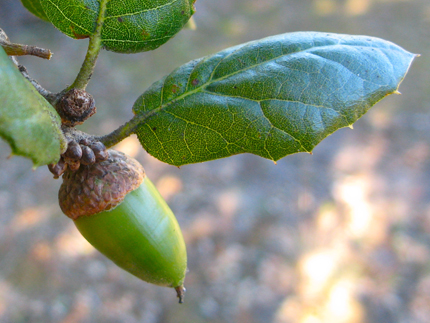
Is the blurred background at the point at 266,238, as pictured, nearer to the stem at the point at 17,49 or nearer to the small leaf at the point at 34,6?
the small leaf at the point at 34,6

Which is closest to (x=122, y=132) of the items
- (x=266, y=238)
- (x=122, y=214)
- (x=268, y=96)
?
(x=122, y=214)

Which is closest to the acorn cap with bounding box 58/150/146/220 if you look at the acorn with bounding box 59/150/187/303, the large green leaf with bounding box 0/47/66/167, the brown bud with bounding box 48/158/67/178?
the acorn with bounding box 59/150/187/303

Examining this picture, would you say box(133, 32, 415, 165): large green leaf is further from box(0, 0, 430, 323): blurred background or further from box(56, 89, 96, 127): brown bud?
box(0, 0, 430, 323): blurred background

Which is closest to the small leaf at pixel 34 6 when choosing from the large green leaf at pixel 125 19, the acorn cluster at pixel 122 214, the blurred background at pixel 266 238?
the large green leaf at pixel 125 19

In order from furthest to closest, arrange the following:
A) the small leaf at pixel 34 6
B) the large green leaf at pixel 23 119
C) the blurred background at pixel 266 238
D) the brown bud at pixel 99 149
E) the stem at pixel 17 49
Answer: the blurred background at pixel 266 238
the small leaf at pixel 34 6
the brown bud at pixel 99 149
the stem at pixel 17 49
the large green leaf at pixel 23 119

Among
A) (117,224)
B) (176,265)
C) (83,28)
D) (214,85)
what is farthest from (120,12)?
(176,265)

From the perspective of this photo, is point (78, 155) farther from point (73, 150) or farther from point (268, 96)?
point (268, 96)
